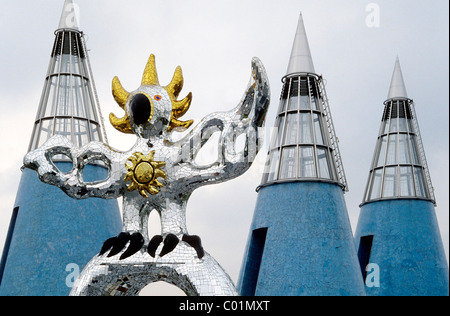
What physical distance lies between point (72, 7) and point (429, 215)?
378 inches

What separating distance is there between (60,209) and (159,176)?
8.15 meters

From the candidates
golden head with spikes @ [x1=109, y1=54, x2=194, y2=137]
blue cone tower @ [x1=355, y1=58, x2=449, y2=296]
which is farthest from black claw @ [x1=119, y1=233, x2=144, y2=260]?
blue cone tower @ [x1=355, y1=58, x2=449, y2=296]

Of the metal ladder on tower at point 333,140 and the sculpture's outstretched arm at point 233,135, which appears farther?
the metal ladder on tower at point 333,140

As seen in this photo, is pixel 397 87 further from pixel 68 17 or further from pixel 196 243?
pixel 196 243

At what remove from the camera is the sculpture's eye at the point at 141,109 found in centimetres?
769

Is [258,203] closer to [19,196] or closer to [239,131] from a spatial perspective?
[19,196]

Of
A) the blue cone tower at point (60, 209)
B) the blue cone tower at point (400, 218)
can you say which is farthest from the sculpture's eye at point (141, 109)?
the blue cone tower at point (400, 218)

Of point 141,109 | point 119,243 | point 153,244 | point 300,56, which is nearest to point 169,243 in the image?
point 153,244

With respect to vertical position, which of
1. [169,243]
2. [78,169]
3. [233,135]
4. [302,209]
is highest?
[302,209]

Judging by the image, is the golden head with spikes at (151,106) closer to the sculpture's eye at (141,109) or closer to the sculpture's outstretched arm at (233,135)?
the sculpture's eye at (141,109)

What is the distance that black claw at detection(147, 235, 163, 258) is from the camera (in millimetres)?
7336

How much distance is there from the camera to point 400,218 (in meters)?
18.1

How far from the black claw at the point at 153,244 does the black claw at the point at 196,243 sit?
0.24 metres

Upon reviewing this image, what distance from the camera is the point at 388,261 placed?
17797 millimetres
